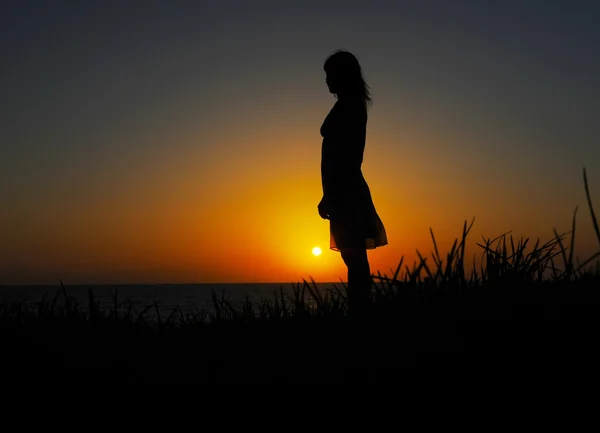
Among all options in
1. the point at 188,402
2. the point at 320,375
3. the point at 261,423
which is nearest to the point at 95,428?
the point at 188,402

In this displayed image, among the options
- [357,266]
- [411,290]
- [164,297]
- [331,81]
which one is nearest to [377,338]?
[411,290]

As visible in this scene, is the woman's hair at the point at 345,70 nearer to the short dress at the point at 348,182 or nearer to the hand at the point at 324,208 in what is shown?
the short dress at the point at 348,182

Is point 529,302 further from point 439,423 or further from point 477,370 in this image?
point 439,423

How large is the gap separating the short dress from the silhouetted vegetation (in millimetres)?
1592

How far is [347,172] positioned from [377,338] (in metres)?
3.19

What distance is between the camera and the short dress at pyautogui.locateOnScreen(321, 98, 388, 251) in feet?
18.6

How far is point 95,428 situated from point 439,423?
1349 mm

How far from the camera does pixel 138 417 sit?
241 centimetres

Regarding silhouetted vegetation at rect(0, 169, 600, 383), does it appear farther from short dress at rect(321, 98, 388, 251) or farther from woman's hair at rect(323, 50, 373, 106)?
woman's hair at rect(323, 50, 373, 106)

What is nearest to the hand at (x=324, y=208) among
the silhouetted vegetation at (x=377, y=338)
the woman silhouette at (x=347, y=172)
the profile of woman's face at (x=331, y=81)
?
the woman silhouette at (x=347, y=172)

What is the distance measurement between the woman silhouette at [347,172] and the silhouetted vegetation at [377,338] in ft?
5.13

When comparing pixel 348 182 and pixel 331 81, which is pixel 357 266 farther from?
pixel 331 81

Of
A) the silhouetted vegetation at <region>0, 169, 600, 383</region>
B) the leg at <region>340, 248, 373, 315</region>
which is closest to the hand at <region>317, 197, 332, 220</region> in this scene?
the leg at <region>340, 248, 373, 315</region>

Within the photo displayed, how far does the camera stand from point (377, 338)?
107 inches
